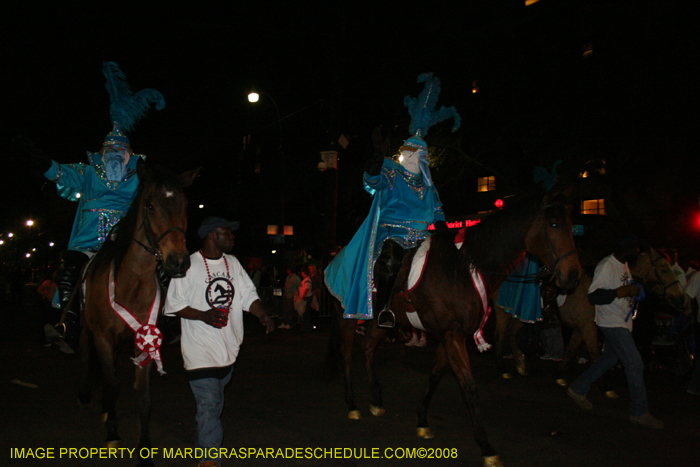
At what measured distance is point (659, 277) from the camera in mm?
8898

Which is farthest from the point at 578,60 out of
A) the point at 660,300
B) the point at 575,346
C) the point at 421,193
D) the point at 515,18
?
the point at 421,193

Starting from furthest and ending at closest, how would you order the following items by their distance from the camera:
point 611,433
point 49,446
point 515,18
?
point 515,18 < point 611,433 < point 49,446

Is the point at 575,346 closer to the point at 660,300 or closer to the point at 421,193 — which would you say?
the point at 660,300

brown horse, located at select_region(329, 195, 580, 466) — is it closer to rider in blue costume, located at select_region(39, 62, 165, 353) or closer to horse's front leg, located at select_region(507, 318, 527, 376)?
rider in blue costume, located at select_region(39, 62, 165, 353)

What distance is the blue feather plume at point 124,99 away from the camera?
7.00 metres

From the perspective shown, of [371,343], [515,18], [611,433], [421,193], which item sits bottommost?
[611,433]

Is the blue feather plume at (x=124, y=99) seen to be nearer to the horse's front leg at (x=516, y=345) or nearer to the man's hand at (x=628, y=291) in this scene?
the man's hand at (x=628, y=291)

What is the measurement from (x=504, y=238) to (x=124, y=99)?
4883 mm

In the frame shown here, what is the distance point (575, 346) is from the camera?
980cm

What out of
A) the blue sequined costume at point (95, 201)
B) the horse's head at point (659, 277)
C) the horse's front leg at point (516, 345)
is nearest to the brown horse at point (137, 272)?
the blue sequined costume at point (95, 201)

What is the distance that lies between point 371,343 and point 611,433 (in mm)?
2894

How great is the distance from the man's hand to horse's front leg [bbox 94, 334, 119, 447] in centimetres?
542

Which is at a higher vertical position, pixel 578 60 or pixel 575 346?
pixel 578 60

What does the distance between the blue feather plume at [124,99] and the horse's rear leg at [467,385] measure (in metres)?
4.57
